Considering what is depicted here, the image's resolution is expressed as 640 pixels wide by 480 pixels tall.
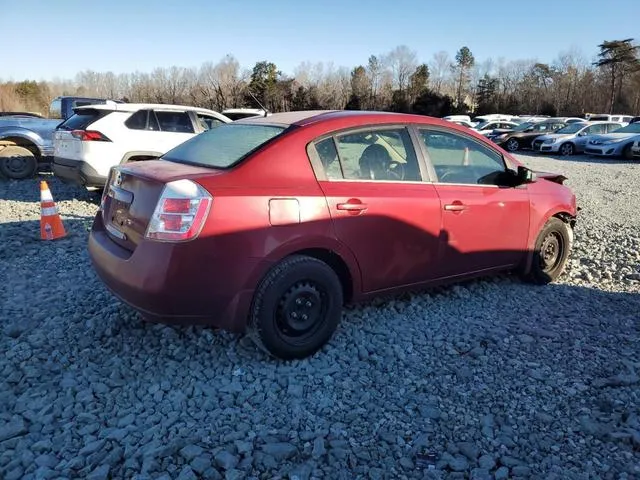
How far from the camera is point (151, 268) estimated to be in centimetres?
296

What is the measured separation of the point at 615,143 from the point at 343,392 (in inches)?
841

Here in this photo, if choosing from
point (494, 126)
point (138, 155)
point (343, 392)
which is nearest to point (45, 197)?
point (138, 155)

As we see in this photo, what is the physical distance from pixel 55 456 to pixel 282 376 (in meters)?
1.33

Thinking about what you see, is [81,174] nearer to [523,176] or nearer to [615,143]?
[523,176]

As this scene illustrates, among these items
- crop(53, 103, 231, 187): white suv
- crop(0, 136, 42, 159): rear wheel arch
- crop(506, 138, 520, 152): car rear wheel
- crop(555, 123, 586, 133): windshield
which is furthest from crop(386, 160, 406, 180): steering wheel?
crop(506, 138, 520, 152): car rear wheel

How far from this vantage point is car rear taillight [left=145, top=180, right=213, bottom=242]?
9.61 ft

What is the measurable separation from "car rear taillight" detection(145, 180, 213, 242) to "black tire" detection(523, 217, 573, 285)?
3.43 metres

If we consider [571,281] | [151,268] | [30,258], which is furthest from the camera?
[30,258]

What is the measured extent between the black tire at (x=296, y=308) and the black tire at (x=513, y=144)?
2385 cm

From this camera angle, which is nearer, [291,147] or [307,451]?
[307,451]

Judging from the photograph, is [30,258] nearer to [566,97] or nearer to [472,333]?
[472,333]

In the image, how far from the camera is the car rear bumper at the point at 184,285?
292cm

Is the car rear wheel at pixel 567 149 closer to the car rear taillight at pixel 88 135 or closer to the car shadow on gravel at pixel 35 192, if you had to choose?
the car shadow on gravel at pixel 35 192

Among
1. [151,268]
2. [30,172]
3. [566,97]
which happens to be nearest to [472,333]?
[151,268]
